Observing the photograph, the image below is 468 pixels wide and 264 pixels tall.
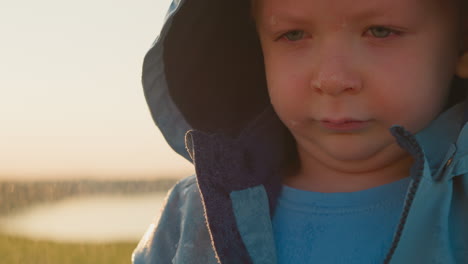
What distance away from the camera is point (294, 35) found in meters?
1.68

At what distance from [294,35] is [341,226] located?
0.49 m

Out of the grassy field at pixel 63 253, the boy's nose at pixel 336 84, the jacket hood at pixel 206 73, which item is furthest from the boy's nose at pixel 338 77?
the grassy field at pixel 63 253

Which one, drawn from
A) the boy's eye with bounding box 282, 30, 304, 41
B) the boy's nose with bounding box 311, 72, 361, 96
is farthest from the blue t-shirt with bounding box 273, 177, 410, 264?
the boy's eye with bounding box 282, 30, 304, 41

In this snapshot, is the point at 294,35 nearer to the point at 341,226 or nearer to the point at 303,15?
the point at 303,15

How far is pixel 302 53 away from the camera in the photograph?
1.64 metres

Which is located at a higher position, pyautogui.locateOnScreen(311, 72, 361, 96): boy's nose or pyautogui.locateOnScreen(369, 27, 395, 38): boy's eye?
pyautogui.locateOnScreen(369, 27, 395, 38): boy's eye

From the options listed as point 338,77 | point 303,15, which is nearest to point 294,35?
point 303,15

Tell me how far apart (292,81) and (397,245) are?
478mm

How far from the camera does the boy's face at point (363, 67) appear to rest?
1.54 metres

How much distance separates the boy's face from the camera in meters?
1.54

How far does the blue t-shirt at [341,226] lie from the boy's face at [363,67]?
10cm

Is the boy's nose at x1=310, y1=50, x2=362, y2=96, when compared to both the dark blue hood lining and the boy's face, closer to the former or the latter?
the boy's face

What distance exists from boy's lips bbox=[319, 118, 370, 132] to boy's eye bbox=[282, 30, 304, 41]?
8.5 inches

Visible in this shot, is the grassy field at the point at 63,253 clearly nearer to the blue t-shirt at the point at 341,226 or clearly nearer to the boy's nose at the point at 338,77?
the blue t-shirt at the point at 341,226
